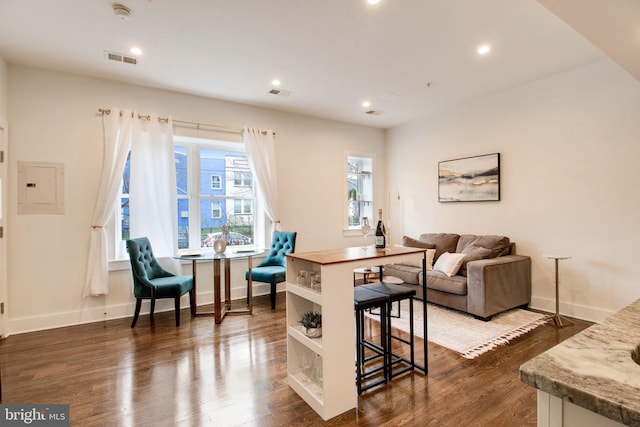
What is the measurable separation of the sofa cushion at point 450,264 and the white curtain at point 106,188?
425 cm

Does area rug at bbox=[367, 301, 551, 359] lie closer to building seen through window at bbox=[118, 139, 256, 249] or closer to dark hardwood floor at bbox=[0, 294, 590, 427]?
dark hardwood floor at bbox=[0, 294, 590, 427]

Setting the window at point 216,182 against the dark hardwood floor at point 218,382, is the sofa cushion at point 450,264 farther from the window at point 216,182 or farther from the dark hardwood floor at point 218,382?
the window at point 216,182

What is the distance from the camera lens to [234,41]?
305 centimetres

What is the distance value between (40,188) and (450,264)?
504 cm

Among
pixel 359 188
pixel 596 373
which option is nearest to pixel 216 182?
pixel 359 188

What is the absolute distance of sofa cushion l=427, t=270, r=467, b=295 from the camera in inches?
149

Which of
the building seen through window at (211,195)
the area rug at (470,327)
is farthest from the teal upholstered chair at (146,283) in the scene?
the area rug at (470,327)

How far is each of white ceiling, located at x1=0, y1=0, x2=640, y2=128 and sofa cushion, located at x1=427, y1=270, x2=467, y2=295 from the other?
253 cm

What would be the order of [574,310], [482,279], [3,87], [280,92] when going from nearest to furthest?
[3,87]
[482,279]
[574,310]
[280,92]

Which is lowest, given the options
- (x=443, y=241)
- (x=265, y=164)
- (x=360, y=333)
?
(x=360, y=333)

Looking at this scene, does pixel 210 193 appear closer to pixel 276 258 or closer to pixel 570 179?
pixel 276 258

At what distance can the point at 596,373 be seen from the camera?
2.23ft

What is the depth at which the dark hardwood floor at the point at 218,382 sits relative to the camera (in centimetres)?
200

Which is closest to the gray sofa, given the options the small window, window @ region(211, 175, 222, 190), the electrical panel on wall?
the small window
